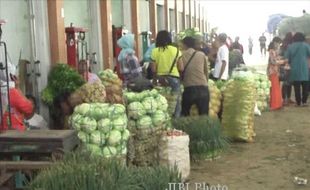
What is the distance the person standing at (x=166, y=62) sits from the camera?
8664mm

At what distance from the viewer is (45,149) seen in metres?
5.59

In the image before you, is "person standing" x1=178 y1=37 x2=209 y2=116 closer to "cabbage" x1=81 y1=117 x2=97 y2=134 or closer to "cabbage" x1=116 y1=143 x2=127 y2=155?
A: "cabbage" x1=116 y1=143 x2=127 y2=155

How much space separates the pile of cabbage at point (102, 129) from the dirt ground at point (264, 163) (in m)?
1.29

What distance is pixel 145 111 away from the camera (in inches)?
275

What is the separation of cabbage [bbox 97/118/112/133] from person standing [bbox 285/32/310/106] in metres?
8.40

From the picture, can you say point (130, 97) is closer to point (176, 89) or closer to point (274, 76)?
point (176, 89)

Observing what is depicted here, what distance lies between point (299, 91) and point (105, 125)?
8.93 m

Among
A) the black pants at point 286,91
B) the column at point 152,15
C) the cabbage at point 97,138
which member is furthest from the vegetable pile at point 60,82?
the column at point 152,15

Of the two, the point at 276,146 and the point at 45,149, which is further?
the point at 276,146

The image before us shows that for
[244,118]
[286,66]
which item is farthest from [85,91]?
[286,66]

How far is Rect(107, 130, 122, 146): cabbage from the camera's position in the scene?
6.17m

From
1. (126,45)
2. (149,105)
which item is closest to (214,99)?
(126,45)

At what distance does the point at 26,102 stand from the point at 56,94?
171 centimetres

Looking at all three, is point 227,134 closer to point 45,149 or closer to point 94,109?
point 94,109
